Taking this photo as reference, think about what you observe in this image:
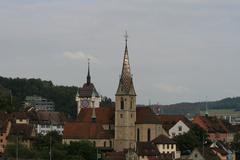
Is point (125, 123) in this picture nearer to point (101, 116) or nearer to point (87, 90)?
point (101, 116)

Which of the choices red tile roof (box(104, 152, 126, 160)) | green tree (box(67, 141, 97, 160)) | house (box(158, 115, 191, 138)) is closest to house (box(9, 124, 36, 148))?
green tree (box(67, 141, 97, 160))

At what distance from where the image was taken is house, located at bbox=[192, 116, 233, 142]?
450 ft

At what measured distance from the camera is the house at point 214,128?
450 ft

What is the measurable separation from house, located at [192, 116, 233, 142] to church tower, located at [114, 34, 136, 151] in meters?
26.5

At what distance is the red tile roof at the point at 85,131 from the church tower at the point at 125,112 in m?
1.78

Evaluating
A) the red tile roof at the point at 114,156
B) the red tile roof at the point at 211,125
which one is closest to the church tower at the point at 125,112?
the red tile roof at the point at 114,156

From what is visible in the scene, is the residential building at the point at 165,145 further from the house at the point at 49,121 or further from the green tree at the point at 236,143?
the house at the point at 49,121

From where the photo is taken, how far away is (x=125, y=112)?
110 meters

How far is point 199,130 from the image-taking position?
123 meters

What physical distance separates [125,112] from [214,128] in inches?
1341

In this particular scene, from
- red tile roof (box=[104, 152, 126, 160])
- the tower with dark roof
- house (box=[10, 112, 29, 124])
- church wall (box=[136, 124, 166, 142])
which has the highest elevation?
the tower with dark roof

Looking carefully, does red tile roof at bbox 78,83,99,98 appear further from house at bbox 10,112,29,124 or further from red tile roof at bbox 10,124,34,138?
red tile roof at bbox 10,124,34,138

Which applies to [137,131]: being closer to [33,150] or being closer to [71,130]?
[71,130]

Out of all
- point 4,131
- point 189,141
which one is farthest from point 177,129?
point 4,131
